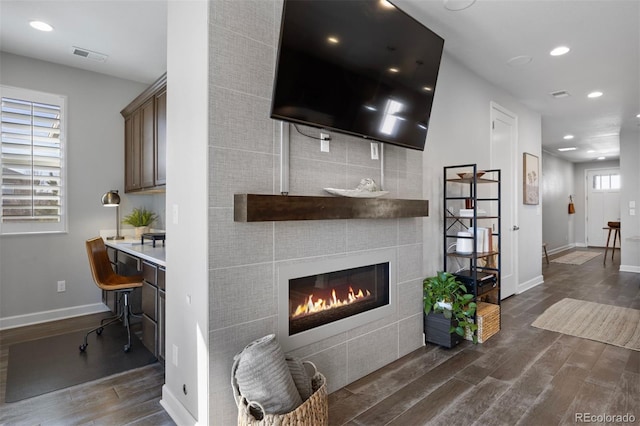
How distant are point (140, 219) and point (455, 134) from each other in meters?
3.63

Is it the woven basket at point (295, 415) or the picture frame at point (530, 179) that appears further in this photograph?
the picture frame at point (530, 179)

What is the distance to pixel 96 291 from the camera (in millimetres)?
4016

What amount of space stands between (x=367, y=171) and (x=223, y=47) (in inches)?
48.3

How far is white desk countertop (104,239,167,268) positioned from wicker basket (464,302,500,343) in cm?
258

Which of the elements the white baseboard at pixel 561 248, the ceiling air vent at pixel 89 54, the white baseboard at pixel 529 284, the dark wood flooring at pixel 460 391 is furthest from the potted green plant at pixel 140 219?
the white baseboard at pixel 561 248

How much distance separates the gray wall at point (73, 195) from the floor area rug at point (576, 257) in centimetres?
857

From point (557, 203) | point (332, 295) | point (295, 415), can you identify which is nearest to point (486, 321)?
point (332, 295)

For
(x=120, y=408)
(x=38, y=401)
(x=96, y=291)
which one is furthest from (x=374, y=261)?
(x=96, y=291)

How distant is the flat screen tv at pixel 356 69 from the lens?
1.76m

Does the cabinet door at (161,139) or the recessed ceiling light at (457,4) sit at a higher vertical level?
the recessed ceiling light at (457,4)

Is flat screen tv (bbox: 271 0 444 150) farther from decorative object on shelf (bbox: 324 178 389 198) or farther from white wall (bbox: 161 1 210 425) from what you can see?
white wall (bbox: 161 1 210 425)

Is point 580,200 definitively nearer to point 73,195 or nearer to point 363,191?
point 363,191

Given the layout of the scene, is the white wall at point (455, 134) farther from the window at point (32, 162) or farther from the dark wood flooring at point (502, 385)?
the window at point (32, 162)

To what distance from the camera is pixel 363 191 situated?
2260 millimetres
